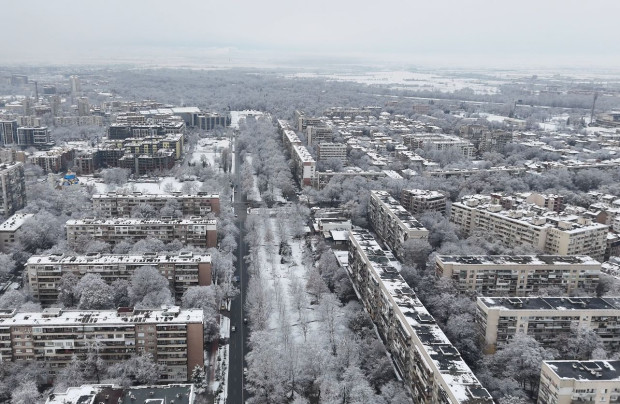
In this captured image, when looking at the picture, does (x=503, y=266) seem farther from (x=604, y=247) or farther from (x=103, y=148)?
(x=103, y=148)

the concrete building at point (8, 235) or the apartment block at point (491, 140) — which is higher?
the apartment block at point (491, 140)

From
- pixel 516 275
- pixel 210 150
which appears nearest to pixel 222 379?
pixel 516 275

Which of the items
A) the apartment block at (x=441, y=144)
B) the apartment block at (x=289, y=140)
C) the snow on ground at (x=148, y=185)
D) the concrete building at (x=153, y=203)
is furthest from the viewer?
the apartment block at (x=441, y=144)

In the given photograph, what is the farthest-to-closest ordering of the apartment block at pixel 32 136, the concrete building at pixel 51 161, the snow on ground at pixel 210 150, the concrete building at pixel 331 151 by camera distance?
the apartment block at pixel 32 136 < the snow on ground at pixel 210 150 < the concrete building at pixel 331 151 < the concrete building at pixel 51 161

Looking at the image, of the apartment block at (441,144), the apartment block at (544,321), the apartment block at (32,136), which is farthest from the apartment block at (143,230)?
the apartment block at (32,136)

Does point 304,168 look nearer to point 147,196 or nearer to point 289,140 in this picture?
point 289,140

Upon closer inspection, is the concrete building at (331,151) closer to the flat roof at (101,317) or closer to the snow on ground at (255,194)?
the snow on ground at (255,194)

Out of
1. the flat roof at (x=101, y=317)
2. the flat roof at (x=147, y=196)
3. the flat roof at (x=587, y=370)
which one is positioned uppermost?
the flat roof at (x=147, y=196)

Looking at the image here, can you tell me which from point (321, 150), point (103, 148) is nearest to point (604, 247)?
point (321, 150)
